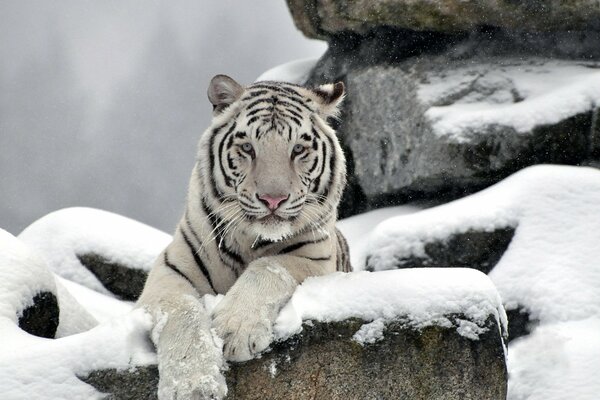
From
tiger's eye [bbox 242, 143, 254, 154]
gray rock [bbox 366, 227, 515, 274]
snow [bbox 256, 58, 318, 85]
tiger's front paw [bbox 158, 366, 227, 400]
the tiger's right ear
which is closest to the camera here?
tiger's front paw [bbox 158, 366, 227, 400]

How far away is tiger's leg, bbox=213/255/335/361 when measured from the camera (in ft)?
9.62

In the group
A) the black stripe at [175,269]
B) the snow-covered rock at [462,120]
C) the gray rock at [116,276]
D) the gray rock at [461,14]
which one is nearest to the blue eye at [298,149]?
the black stripe at [175,269]

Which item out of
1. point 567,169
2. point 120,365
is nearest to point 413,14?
point 567,169

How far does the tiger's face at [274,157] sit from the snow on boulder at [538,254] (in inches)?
84.8

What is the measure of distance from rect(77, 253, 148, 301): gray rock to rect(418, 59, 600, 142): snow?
10.4 ft

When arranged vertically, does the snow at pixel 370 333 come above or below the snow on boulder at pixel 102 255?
above

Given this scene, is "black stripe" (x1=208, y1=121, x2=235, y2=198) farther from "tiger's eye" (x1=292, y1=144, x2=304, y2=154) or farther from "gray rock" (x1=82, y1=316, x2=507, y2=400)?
"gray rock" (x1=82, y1=316, x2=507, y2=400)

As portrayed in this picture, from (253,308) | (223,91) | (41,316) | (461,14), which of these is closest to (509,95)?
(461,14)

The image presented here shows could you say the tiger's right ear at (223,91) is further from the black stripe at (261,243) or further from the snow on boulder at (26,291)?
the snow on boulder at (26,291)

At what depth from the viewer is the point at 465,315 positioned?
3355mm

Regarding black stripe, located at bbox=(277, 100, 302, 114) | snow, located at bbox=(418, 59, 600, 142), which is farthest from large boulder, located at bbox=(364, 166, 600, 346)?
black stripe, located at bbox=(277, 100, 302, 114)

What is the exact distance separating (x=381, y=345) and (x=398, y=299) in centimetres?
21

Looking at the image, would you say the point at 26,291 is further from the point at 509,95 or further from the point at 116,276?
the point at 509,95

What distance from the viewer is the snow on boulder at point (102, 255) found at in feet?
23.6
